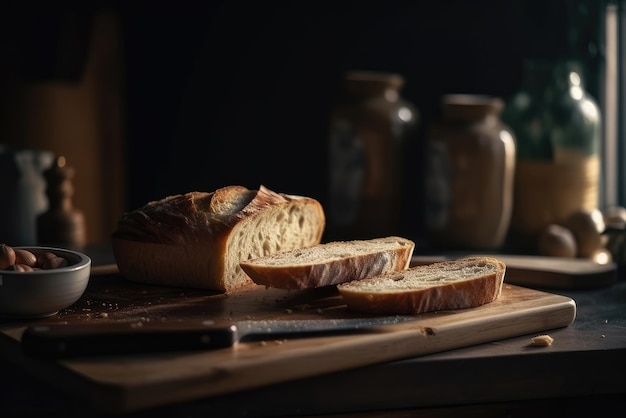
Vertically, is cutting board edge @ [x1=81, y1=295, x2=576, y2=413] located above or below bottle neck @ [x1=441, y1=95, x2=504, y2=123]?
below

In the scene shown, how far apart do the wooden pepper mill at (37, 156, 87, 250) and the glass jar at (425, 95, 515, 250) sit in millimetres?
1329

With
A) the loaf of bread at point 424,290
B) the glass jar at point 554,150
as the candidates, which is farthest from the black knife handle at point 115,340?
the glass jar at point 554,150

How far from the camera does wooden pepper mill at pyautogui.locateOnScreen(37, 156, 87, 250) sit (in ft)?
11.5

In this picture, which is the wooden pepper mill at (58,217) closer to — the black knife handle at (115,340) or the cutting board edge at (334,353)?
the black knife handle at (115,340)

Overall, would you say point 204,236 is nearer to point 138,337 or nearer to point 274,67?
point 138,337

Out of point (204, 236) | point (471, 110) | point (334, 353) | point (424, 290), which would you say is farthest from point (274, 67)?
point (334, 353)

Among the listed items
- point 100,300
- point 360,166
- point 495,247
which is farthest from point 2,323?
point 495,247

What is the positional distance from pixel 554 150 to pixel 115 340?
A: 7.28 feet

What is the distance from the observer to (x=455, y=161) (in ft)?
11.5

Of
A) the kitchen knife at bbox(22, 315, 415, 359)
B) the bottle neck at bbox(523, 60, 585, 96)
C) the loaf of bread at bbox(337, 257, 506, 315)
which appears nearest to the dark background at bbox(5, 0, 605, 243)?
the bottle neck at bbox(523, 60, 585, 96)

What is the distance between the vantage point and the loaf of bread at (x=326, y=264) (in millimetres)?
2344

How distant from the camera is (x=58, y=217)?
353 centimetres

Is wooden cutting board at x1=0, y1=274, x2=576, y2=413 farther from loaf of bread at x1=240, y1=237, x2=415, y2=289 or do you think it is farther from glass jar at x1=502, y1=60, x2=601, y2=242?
glass jar at x1=502, y1=60, x2=601, y2=242

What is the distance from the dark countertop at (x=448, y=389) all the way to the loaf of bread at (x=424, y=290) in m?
0.14
